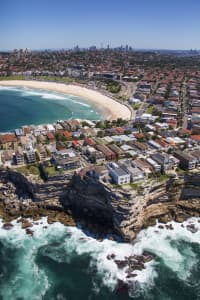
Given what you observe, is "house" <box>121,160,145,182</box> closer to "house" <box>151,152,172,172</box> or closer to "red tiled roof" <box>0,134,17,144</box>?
"house" <box>151,152,172,172</box>

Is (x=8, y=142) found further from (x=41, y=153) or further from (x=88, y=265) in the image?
(x=88, y=265)

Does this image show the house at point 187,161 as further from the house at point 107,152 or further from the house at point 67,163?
the house at point 67,163

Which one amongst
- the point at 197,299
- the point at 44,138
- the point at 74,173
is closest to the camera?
the point at 197,299

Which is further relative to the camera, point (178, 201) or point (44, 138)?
point (44, 138)

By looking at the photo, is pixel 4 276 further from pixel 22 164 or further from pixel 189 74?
pixel 189 74

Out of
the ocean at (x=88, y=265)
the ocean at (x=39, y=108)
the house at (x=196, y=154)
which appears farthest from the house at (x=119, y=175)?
the ocean at (x=39, y=108)

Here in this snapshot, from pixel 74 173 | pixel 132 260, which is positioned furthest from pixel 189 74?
pixel 132 260

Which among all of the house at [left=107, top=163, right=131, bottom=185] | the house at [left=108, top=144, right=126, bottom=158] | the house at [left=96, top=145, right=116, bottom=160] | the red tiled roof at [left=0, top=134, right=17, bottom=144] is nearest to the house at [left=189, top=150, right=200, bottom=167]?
the house at [left=108, top=144, right=126, bottom=158]
